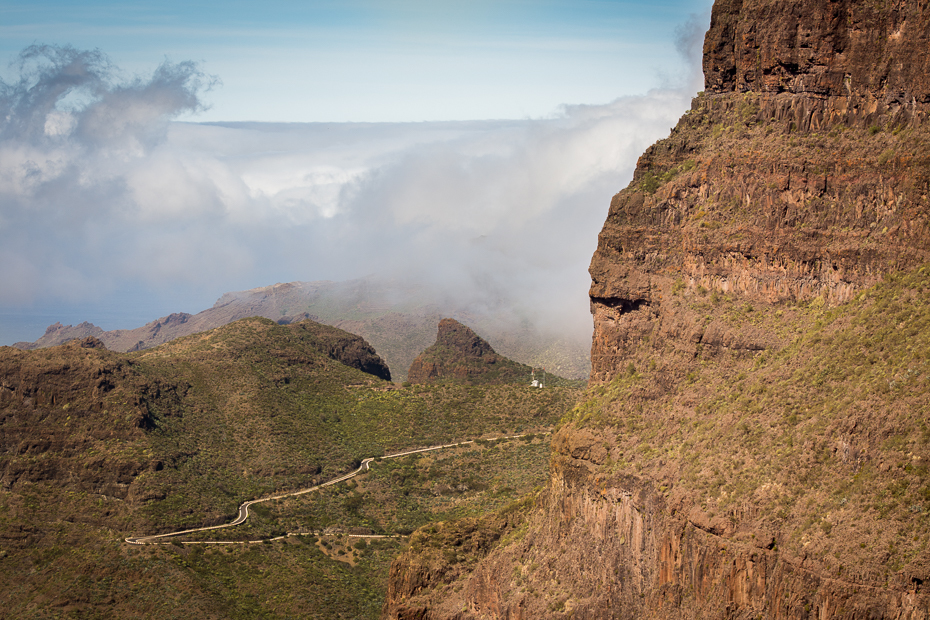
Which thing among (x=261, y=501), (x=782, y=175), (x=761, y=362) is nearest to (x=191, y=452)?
(x=261, y=501)

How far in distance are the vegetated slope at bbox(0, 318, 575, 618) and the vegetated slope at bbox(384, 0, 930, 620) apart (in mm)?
30711

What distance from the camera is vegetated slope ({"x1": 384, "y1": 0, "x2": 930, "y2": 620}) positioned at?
42.6m

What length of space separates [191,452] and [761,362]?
83.8 m

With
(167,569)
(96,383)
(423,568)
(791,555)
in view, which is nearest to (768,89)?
(791,555)

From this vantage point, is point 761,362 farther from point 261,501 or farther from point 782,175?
point 261,501

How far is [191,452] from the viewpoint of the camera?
118m

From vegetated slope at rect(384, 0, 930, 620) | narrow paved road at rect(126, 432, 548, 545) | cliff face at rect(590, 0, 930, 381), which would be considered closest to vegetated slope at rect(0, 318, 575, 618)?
narrow paved road at rect(126, 432, 548, 545)

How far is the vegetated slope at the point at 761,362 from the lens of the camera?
42.6 m

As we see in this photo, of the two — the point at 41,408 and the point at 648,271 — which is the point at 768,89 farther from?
the point at 41,408

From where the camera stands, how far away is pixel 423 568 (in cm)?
6656

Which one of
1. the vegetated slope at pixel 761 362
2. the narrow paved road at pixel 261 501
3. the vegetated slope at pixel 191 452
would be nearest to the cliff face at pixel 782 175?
the vegetated slope at pixel 761 362

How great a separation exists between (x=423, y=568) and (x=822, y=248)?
34.4m

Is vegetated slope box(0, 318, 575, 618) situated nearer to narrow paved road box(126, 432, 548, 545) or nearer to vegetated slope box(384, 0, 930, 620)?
narrow paved road box(126, 432, 548, 545)

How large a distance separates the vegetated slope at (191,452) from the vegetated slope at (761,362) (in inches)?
1209
